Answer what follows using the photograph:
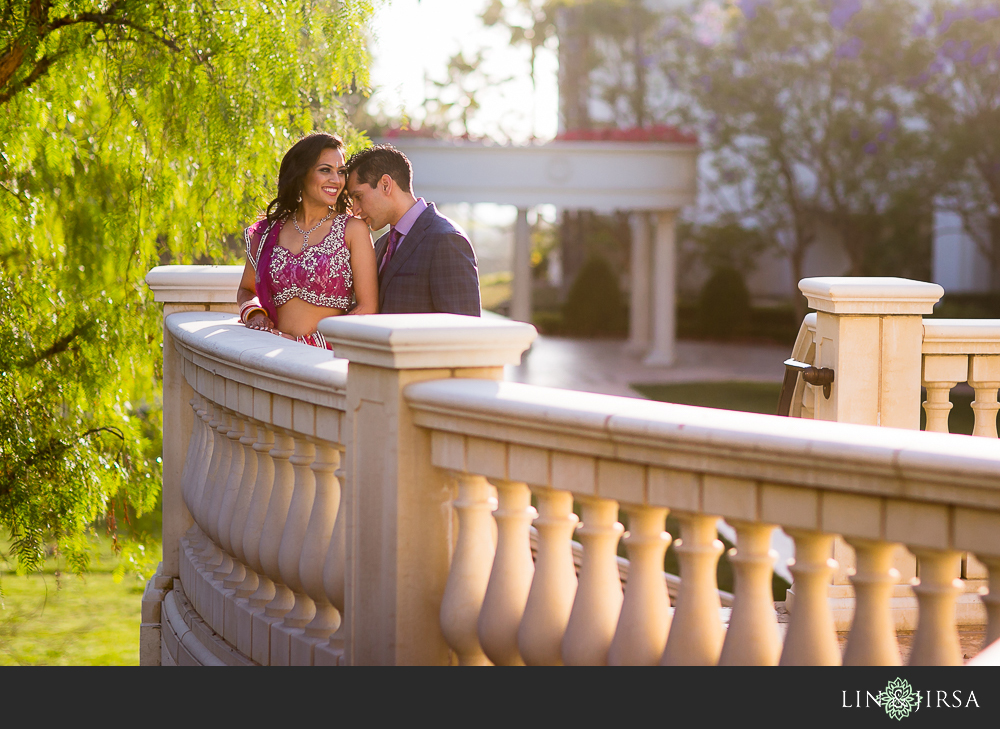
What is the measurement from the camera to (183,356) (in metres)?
4.46

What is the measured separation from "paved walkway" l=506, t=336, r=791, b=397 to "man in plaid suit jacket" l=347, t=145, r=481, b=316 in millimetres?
13821

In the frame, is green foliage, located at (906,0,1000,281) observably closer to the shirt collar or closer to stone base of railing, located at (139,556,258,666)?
the shirt collar

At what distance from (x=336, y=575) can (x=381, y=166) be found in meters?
2.03

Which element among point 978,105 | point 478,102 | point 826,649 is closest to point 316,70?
point 826,649

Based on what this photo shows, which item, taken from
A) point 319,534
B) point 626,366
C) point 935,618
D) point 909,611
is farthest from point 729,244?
point 935,618

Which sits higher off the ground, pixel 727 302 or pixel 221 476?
pixel 221 476

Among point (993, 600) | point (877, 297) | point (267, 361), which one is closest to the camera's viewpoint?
point (993, 600)

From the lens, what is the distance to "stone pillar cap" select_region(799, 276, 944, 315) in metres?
4.68

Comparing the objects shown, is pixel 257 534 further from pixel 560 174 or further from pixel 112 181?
pixel 560 174

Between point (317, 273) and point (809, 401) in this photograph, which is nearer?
point (317, 273)

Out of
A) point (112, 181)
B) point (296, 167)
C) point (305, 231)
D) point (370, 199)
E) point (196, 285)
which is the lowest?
point (196, 285)

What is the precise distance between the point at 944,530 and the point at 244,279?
3.22 meters

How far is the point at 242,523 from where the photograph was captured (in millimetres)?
3523
